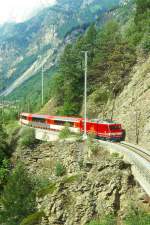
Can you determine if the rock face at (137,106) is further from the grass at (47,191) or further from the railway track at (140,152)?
the grass at (47,191)

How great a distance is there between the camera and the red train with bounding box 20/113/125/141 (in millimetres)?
69062

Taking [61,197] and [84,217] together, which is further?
[61,197]

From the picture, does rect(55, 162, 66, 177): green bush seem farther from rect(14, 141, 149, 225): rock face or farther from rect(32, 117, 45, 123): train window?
rect(32, 117, 45, 123): train window

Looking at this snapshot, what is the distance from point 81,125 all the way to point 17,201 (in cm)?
2553

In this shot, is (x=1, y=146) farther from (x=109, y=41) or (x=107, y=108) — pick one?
(x=109, y=41)

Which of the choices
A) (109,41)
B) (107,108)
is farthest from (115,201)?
(109,41)

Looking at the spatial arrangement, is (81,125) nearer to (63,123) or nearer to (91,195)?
(63,123)

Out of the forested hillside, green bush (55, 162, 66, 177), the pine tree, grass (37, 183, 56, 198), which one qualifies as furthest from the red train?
grass (37, 183, 56, 198)

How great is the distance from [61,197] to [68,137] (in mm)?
28563

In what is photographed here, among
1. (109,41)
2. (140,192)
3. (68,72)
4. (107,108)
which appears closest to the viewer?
(140,192)

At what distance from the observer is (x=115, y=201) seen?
43.3 metres

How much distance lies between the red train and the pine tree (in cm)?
1570

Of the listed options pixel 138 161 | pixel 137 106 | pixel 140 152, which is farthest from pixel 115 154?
pixel 137 106

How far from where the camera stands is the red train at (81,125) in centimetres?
6906
